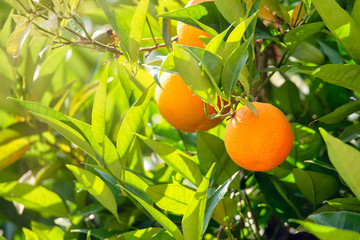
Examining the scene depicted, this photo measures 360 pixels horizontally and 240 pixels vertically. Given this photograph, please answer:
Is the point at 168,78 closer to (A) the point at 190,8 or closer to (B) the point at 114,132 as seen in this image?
(A) the point at 190,8

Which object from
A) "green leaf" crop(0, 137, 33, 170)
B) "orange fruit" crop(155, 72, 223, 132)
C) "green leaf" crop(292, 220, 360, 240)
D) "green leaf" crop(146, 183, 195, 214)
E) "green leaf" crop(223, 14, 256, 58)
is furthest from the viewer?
"green leaf" crop(0, 137, 33, 170)

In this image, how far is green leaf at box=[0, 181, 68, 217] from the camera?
1.15m

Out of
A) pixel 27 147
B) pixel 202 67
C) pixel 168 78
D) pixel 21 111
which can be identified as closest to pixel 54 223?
pixel 27 147

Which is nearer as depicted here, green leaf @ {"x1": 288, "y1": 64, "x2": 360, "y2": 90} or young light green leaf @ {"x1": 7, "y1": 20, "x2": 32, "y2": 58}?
green leaf @ {"x1": 288, "y1": 64, "x2": 360, "y2": 90}

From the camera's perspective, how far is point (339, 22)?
81cm

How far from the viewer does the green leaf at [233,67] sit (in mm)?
761

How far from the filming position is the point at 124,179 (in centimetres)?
100

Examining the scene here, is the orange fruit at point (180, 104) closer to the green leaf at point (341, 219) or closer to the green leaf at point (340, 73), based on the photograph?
the green leaf at point (340, 73)

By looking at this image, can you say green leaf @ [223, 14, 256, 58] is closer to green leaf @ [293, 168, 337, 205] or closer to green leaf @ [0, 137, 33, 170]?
green leaf @ [293, 168, 337, 205]

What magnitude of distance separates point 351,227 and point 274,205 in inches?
16.4

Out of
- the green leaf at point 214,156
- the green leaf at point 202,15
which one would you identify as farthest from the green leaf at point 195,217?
the green leaf at point 202,15

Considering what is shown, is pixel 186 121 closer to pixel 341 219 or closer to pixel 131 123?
pixel 131 123

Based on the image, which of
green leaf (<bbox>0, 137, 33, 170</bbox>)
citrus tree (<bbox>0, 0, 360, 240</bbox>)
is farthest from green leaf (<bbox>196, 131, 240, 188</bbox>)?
green leaf (<bbox>0, 137, 33, 170</bbox>)

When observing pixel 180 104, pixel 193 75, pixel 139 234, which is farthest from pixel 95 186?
pixel 193 75
